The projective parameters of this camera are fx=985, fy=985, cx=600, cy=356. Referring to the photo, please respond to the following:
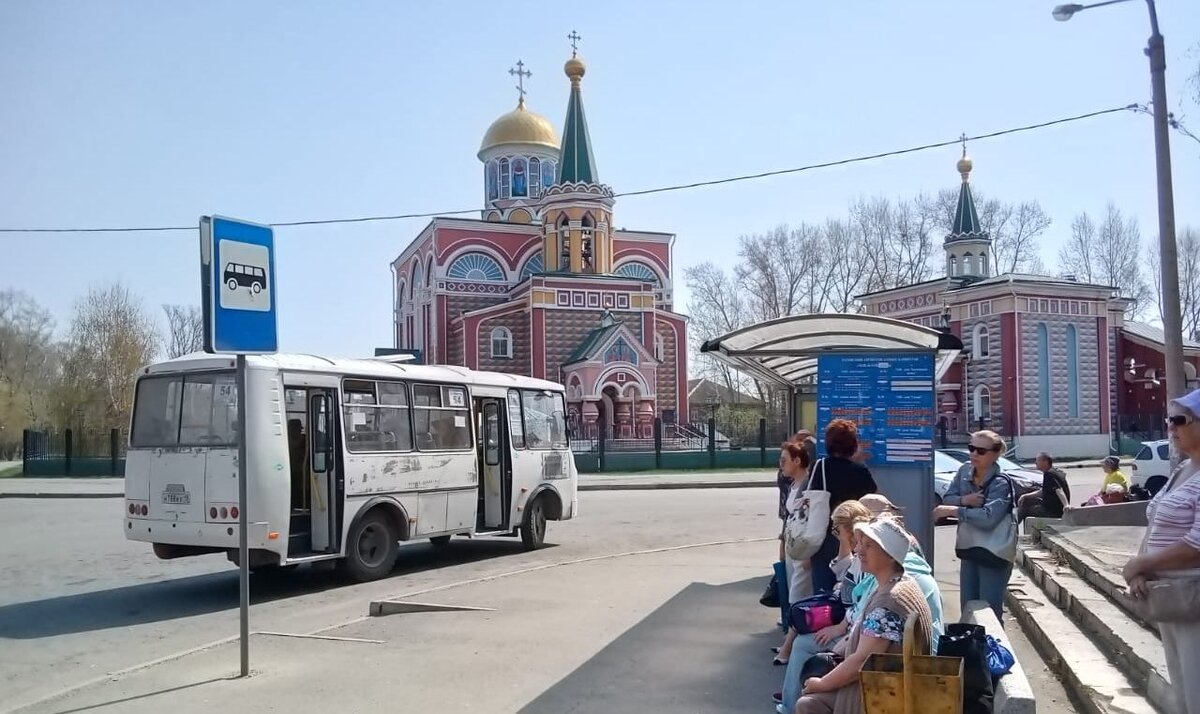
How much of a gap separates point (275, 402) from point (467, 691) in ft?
17.2

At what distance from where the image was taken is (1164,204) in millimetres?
12938

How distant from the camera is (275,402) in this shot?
11016 mm

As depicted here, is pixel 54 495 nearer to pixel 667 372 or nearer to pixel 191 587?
pixel 191 587

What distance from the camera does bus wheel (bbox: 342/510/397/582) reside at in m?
12.0

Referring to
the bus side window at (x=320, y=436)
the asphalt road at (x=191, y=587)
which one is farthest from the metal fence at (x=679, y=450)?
the bus side window at (x=320, y=436)

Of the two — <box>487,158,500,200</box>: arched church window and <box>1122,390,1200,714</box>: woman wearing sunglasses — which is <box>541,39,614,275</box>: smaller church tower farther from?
<box>1122,390,1200,714</box>: woman wearing sunglasses

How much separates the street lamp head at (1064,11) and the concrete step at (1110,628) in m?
7.18

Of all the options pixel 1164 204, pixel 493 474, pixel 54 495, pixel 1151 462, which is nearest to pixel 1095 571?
pixel 1164 204

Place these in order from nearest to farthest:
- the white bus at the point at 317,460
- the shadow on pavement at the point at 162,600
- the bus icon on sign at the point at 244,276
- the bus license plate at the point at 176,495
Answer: the bus icon on sign at the point at 244,276, the shadow on pavement at the point at 162,600, the white bus at the point at 317,460, the bus license plate at the point at 176,495

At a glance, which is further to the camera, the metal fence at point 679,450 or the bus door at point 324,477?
the metal fence at point 679,450

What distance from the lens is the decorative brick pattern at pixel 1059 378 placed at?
46250mm

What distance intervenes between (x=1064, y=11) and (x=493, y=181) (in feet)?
156

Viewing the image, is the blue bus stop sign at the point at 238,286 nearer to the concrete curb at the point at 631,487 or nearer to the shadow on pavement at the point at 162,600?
the shadow on pavement at the point at 162,600

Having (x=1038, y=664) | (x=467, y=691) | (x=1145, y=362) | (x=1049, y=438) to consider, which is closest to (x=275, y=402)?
(x=467, y=691)
